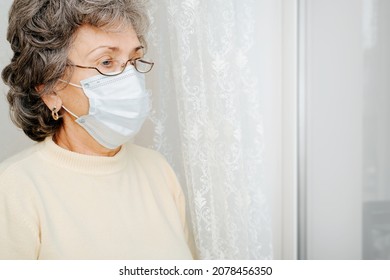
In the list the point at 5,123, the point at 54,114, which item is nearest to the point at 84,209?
the point at 54,114

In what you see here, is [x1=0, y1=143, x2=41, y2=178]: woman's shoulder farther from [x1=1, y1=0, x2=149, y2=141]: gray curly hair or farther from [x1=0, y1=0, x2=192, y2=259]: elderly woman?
[x1=1, y1=0, x2=149, y2=141]: gray curly hair

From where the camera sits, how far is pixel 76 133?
1309 mm

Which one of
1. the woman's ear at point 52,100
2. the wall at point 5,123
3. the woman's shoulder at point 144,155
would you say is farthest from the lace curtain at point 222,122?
the wall at point 5,123

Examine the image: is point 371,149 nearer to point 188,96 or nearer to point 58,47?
point 188,96

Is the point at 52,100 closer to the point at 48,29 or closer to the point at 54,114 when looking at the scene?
the point at 54,114

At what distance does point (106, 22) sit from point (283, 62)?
2.14 ft

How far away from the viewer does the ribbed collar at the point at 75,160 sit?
4.17ft

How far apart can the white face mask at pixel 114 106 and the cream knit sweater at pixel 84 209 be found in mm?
82

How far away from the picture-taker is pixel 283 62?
5.23ft

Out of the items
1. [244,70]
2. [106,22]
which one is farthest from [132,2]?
[244,70]

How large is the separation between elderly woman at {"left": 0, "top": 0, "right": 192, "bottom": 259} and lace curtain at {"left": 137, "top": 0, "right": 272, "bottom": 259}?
12 centimetres

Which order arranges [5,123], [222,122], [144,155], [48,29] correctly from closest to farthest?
[48,29], [222,122], [144,155], [5,123]

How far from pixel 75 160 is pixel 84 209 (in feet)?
0.45

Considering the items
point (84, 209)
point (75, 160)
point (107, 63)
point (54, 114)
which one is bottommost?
point (84, 209)
